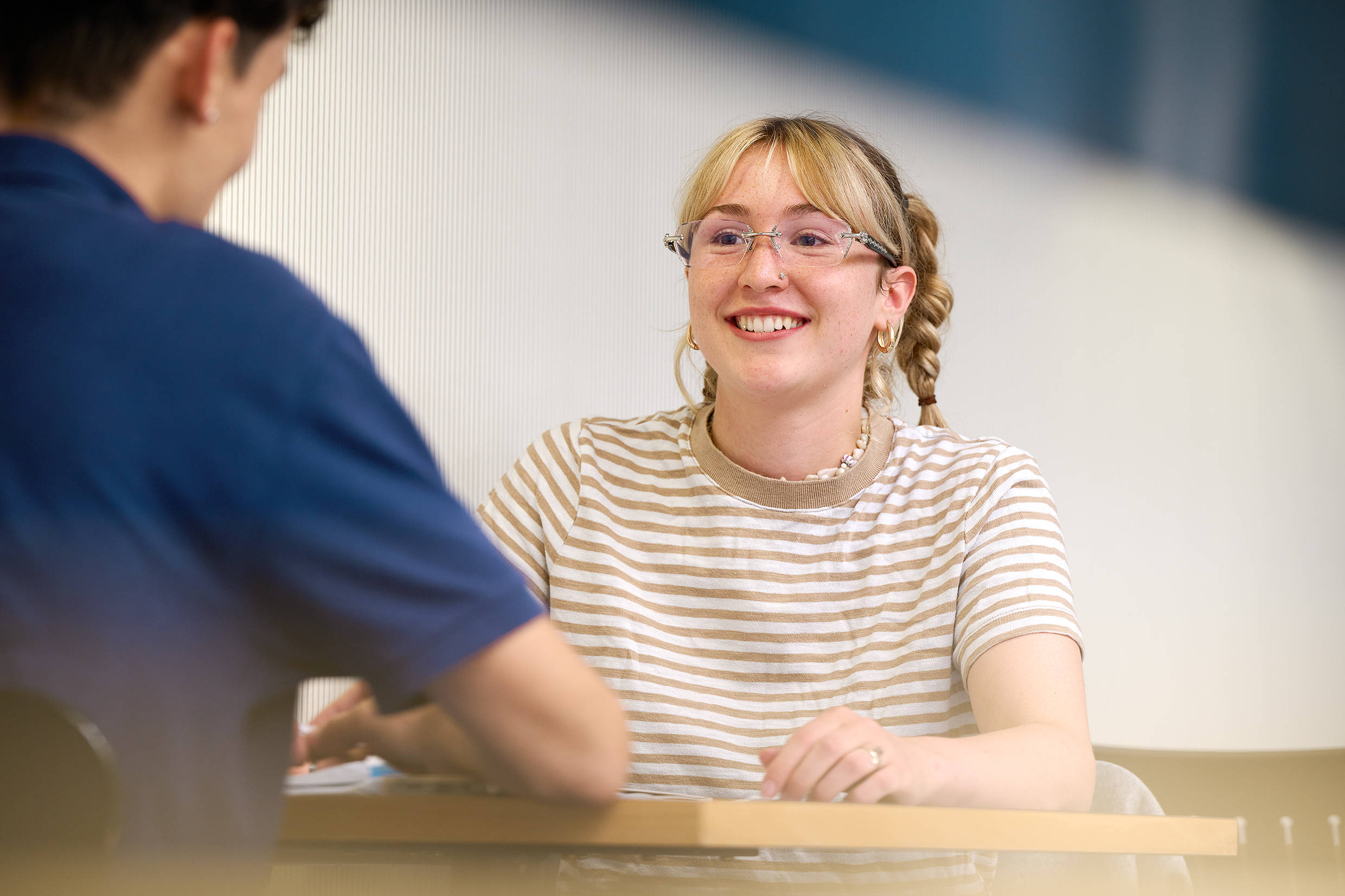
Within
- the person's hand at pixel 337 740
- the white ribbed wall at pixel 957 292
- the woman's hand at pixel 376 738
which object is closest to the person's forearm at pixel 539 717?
the woman's hand at pixel 376 738

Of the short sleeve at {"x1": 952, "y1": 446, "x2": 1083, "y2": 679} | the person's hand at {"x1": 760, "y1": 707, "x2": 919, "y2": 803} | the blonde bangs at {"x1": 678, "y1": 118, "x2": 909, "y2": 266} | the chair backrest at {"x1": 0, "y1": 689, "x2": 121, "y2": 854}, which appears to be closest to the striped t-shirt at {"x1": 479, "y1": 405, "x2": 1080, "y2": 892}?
the short sleeve at {"x1": 952, "y1": 446, "x2": 1083, "y2": 679}

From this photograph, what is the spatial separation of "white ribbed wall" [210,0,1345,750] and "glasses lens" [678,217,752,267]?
0.75 metres

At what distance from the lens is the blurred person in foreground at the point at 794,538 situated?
51.1 inches

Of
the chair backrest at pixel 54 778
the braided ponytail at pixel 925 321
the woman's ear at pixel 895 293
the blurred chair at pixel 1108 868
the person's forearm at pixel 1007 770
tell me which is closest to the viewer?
the chair backrest at pixel 54 778

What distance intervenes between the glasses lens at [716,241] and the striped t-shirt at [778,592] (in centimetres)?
25

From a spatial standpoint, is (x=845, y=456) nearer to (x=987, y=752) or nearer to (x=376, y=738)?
(x=987, y=752)

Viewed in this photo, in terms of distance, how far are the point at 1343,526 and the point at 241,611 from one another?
3219 millimetres

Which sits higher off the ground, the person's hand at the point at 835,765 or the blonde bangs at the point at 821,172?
the blonde bangs at the point at 821,172

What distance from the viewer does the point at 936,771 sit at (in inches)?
37.0

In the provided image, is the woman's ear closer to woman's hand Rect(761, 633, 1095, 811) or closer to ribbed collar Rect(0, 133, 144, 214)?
woman's hand Rect(761, 633, 1095, 811)

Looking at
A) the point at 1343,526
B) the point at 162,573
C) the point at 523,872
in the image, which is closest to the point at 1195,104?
the point at 1343,526

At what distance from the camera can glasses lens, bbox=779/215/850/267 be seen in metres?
1.55

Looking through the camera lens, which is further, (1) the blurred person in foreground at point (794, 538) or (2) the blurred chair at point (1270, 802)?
(2) the blurred chair at point (1270, 802)

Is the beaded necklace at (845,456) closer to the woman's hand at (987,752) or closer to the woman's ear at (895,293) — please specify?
the woman's ear at (895,293)
